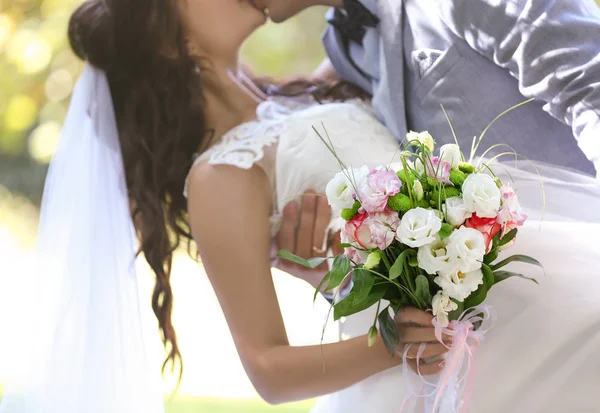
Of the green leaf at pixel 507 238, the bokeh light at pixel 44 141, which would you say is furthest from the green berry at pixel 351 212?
the bokeh light at pixel 44 141

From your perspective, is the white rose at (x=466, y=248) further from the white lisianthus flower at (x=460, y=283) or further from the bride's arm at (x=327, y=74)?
the bride's arm at (x=327, y=74)

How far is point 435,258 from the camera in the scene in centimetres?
100

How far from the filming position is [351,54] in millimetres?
1582

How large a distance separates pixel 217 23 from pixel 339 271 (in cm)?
73

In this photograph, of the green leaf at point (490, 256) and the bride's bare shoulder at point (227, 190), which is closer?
the green leaf at point (490, 256)

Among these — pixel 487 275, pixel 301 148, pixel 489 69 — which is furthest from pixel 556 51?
pixel 301 148

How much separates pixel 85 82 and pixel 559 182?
3.22 feet

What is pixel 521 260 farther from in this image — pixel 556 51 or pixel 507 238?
pixel 556 51

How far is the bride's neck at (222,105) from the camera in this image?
159cm

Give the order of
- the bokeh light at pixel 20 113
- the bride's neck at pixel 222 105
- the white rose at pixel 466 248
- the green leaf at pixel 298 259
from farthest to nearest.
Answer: the bokeh light at pixel 20 113 → the bride's neck at pixel 222 105 → the green leaf at pixel 298 259 → the white rose at pixel 466 248

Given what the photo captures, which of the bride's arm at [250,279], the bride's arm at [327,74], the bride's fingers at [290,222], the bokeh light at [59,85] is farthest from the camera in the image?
the bokeh light at [59,85]

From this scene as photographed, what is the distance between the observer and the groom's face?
1.54 m

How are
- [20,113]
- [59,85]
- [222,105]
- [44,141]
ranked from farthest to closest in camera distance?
[20,113], [44,141], [59,85], [222,105]

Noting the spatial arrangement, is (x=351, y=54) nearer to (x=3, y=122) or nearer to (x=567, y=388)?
(x=567, y=388)
